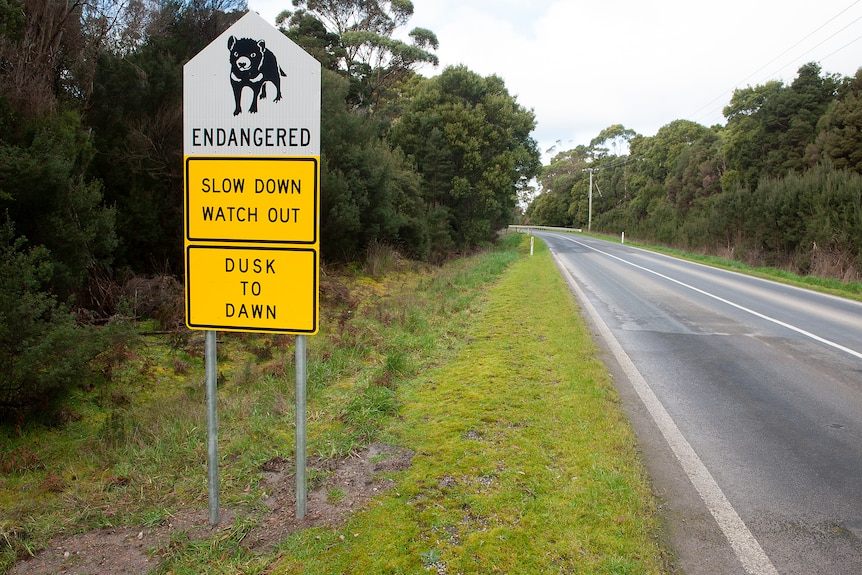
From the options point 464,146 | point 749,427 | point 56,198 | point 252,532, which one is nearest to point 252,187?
point 252,532

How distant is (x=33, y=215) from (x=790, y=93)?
38.9m

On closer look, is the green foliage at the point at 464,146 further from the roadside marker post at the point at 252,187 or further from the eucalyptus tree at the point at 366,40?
the roadside marker post at the point at 252,187

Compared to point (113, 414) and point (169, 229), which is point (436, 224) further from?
point (113, 414)

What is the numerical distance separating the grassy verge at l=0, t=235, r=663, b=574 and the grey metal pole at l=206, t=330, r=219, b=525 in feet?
0.62

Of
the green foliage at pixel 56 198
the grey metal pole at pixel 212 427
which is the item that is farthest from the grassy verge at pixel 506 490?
the green foliage at pixel 56 198

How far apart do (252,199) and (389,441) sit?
241 cm

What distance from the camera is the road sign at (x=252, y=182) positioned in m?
3.26

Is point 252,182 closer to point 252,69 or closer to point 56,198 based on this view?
point 252,69

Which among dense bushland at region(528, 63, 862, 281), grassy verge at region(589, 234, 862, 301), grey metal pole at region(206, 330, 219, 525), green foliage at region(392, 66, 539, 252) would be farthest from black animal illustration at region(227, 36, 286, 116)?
green foliage at region(392, 66, 539, 252)

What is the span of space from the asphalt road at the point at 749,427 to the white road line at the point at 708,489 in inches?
0.4

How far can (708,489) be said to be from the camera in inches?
155

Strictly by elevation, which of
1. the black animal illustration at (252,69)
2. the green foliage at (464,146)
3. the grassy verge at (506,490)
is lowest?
the grassy verge at (506,490)

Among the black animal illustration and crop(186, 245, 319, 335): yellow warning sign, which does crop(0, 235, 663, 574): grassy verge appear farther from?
the black animal illustration

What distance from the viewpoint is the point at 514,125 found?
106 ft
